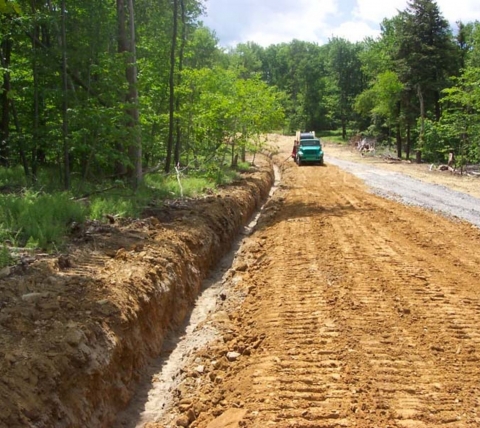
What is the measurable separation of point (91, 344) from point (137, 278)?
176 cm

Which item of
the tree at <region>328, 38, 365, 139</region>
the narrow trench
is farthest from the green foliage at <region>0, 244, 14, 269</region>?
the tree at <region>328, 38, 365, 139</region>

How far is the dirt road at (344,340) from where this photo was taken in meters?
4.33

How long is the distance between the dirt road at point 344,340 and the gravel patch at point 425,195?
411 centimetres

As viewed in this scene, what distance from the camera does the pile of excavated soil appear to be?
3953 mm

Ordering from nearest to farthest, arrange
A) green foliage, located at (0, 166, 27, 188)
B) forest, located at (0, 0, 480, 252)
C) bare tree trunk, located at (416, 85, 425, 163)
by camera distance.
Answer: forest, located at (0, 0, 480, 252), green foliage, located at (0, 166, 27, 188), bare tree trunk, located at (416, 85, 425, 163)

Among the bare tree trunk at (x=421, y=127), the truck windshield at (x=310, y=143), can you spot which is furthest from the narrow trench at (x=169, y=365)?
the bare tree trunk at (x=421, y=127)

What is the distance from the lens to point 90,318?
16.6 feet

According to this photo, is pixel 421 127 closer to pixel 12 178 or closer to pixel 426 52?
pixel 426 52

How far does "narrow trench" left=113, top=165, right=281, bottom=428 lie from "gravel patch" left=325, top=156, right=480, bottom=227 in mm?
8320

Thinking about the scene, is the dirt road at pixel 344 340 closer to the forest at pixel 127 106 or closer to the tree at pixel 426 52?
the forest at pixel 127 106

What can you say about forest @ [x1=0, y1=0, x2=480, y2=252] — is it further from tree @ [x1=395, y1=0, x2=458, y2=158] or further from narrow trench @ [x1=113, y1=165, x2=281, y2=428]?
narrow trench @ [x1=113, y1=165, x2=281, y2=428]

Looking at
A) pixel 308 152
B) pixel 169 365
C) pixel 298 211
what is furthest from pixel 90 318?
pixel 308 152

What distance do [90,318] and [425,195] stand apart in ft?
52.8

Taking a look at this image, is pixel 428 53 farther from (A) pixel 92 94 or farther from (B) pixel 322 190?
Answer: (A) pixel 92 94
